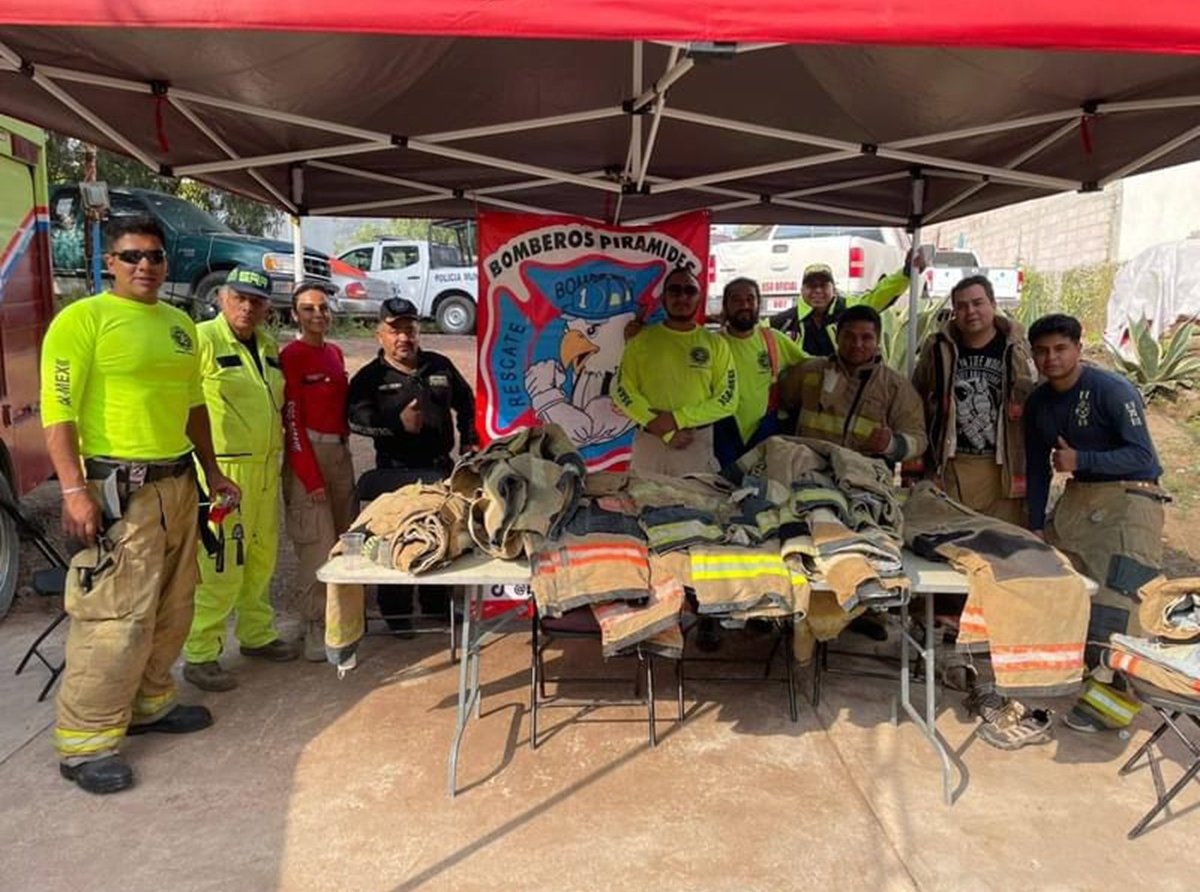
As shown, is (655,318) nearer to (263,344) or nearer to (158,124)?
(263,344)

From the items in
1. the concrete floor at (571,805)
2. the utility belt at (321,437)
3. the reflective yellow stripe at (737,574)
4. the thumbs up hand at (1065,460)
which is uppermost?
the thumbs up hand at (1065,460)

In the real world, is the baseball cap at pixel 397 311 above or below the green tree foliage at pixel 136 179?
below

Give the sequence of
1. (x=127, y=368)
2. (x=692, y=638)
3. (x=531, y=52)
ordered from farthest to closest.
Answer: (x=692, y=638) → (x=531, y=52) → (x=127, y=368)

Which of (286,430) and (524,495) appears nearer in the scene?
(524,495)

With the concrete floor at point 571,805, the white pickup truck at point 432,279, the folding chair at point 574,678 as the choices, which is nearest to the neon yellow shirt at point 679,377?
the folding chair at point 574,678

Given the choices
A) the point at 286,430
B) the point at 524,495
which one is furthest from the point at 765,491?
the point at 286,430

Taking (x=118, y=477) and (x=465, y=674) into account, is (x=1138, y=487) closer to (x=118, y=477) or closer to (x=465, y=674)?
(x=465, y=674)

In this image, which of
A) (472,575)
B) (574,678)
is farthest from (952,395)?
(472,575)

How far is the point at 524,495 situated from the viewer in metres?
3.09

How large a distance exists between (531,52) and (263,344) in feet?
5.87

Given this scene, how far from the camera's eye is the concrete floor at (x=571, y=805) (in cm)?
268

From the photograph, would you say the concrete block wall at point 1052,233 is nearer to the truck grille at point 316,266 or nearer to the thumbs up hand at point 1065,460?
the truck grille at point 316,266

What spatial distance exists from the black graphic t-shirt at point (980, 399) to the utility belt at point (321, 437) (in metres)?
3.05

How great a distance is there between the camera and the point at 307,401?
4262mm
